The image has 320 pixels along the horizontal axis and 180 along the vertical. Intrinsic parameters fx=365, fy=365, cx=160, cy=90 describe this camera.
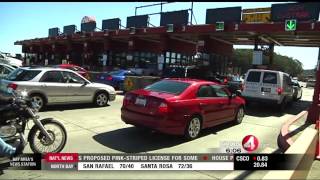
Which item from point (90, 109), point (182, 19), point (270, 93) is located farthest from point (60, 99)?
point (182, 19)

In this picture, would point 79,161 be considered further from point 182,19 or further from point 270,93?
point 182,19

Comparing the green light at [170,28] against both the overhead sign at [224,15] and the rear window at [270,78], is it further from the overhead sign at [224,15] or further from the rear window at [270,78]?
the rear window at [270,78]

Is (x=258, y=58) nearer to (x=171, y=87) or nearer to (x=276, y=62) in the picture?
(x=171, y=87)

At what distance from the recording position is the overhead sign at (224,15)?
86.8 feet

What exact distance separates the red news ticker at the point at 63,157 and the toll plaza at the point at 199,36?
8.10 m

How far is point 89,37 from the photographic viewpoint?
4150 cm

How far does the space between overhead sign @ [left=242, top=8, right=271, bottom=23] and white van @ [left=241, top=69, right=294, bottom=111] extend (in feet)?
45.0

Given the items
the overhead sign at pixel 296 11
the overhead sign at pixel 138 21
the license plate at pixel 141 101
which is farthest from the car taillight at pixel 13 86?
the overhead sign at pixel 138 21

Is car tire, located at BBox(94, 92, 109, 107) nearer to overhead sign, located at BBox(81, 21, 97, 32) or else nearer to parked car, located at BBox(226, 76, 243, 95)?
parked car, located at BBox(226, 76, 243, 95)

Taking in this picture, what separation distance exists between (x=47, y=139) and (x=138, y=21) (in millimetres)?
28761

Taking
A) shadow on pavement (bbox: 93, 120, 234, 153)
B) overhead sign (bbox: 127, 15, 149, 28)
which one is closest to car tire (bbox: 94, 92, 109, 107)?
shadow on pavement (bbox: 93, 120, 234, 153)

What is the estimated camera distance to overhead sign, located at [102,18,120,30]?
122ft

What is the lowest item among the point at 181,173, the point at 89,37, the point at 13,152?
the point at 181,173

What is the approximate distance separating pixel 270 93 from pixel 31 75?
9.38 metres
